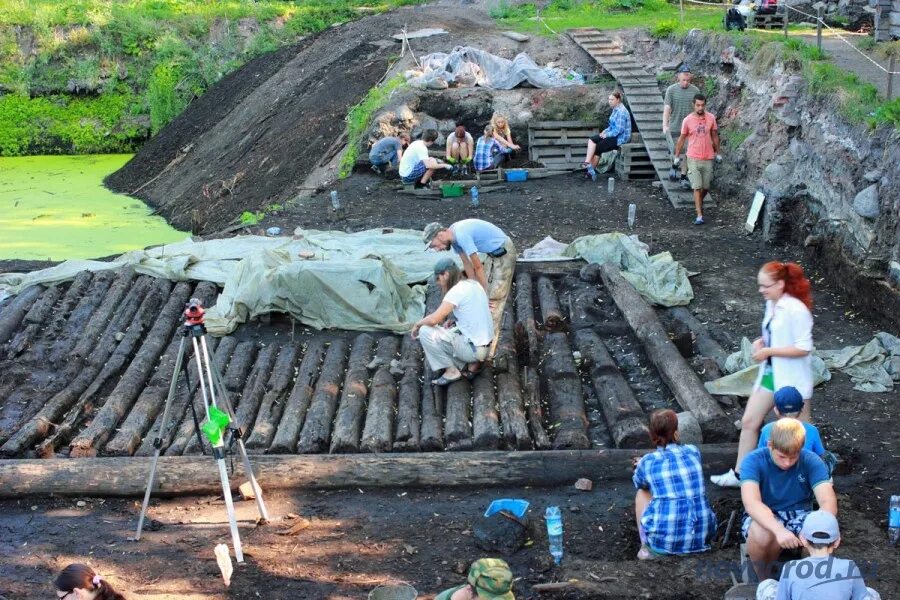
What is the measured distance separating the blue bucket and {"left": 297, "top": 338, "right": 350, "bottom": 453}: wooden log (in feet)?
5.99

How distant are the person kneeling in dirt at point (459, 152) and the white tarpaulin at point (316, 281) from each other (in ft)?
15.4

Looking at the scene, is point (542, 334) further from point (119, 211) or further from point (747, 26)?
point (119, 211)

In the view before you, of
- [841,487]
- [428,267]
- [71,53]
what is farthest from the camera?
[71,53]

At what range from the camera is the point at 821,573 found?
443 cm

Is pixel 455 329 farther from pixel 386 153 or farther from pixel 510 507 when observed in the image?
pixel 386 153

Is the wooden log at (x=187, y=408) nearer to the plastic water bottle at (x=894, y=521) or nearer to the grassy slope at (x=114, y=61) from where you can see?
the plastic water bottle at (x=894, y=521)

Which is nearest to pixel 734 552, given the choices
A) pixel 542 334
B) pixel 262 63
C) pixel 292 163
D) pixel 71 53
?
pixel 542 334

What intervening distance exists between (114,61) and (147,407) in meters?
23.0

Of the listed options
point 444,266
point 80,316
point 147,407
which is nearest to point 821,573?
point 444,266

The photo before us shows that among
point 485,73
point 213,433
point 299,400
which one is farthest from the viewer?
point 485,73

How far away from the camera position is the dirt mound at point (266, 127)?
1850 cm

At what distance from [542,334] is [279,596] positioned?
4.54 metres

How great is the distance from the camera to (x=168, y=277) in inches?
444

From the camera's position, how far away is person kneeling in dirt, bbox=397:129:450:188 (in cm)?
1525
